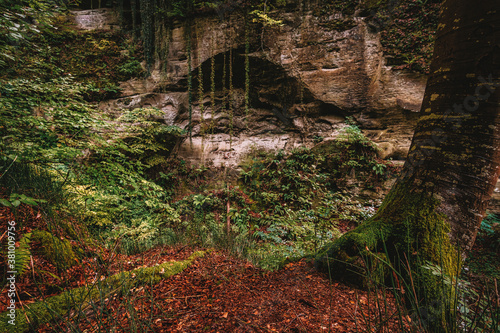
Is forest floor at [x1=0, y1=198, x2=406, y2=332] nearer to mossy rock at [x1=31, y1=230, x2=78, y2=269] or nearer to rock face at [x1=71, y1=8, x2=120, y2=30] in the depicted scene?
mossy rock at [x1=31, y1=230, x2=78, y2=269]

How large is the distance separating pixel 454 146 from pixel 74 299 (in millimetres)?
3587

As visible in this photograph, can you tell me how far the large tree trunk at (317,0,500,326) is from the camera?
1.71 metres

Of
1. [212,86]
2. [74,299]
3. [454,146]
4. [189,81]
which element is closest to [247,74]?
[212,86]

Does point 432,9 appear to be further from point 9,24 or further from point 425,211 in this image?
point 9,24

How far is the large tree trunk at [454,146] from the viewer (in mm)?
1706

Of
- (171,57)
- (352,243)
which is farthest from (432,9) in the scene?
(171,57)

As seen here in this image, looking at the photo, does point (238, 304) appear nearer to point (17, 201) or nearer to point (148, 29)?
point (17, 201)

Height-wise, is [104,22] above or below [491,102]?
above

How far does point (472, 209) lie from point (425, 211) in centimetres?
35

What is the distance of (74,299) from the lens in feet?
4.61

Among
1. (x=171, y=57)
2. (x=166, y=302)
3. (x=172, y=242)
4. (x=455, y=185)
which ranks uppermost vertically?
(x=171, y=57)

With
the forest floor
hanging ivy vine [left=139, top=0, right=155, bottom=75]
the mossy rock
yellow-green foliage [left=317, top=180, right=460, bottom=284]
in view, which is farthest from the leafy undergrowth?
hanging ivy vine [left=139, top=0, right=155, bottom=75]

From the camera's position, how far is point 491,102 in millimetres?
1688

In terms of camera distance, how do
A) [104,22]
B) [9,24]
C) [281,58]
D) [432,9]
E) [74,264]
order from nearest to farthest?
[74,264] < [9,24] < [432,9] < [281,58] < [104,22]
